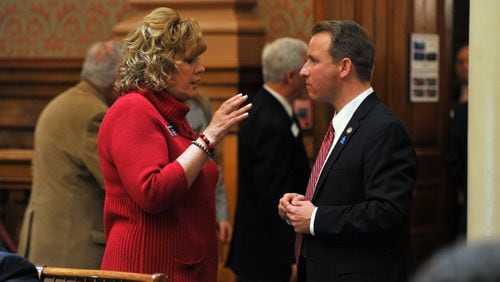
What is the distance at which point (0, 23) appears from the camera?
21.4 feet

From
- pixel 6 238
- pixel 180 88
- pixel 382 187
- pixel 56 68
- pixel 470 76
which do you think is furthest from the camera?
pixel 56 68

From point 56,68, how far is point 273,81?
92.6 inches

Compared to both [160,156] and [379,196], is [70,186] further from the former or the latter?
[379,196]

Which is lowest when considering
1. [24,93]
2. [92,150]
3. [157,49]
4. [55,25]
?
[24,93]

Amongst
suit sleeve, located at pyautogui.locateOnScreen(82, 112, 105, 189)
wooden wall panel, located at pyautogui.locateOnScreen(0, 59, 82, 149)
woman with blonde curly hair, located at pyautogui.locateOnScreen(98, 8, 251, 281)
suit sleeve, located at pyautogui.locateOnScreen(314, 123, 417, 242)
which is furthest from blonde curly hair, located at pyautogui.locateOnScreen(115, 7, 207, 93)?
wooden wall panel, located at pyautogui.locateOnScreen(0, 59, 82, 149)

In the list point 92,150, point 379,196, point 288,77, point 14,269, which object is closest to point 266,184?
point 288,77

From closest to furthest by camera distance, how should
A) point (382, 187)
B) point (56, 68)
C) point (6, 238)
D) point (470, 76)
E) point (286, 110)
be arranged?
point (382, 187) < point (470, 76) < point (6, 238) < point (286, 110) < point (56, 68)

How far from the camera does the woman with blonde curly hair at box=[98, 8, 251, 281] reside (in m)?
2.60

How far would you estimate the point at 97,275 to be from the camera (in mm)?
2254

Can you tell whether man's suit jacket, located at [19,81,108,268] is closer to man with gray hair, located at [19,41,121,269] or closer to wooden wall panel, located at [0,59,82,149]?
man with gray hair, located at [19,41,121,269]

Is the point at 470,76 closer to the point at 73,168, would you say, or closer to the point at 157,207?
the point at 157,207

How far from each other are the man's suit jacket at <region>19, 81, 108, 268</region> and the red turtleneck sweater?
1202 millimetres

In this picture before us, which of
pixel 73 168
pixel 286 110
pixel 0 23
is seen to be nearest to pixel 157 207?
pixel 73 168

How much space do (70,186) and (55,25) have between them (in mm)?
2703
